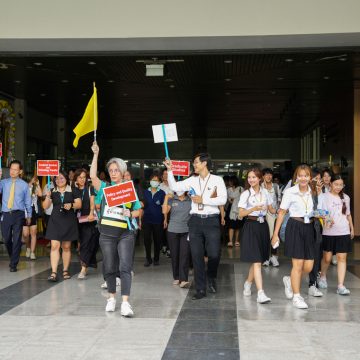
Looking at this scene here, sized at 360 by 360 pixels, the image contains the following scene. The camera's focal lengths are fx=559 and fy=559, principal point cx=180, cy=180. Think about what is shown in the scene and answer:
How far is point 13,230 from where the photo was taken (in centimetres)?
895

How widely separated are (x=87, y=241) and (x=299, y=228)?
338 centimetres

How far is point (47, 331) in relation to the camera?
5047mm

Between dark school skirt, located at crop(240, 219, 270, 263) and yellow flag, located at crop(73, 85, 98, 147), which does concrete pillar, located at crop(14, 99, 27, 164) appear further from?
dark school skirt, located at crop(240, 219, 270, 263)

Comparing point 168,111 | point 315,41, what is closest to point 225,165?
point 168,111

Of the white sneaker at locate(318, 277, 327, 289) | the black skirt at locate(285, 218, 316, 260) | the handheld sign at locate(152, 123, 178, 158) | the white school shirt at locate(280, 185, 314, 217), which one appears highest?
the handheld sign at locate(152, 123, 178, 158)

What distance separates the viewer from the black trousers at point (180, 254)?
7510 mm

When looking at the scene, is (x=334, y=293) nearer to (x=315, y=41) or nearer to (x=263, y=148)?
(x=315, y=41)

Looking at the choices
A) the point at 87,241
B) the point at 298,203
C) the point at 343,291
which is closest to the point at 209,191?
the point at 298,203

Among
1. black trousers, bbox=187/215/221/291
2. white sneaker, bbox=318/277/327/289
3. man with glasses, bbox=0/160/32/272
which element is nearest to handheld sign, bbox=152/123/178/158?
black trousers, bbox=187/215/221/291

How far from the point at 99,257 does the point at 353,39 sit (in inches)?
244

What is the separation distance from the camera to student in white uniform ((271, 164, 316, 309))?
6.29 m

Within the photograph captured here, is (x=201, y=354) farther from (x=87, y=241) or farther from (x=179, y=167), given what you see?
(x=87, y=241)

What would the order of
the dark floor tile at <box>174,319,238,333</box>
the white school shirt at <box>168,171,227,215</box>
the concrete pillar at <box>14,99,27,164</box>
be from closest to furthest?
the dark floor tile at <box>174,319,238,333</box>
the white school shirt at <box>168,171,227,215</box>
the concrete pillar at <box>14,99,27,164</box>

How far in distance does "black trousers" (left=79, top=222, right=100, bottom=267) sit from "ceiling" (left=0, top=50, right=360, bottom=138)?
9.45ft
